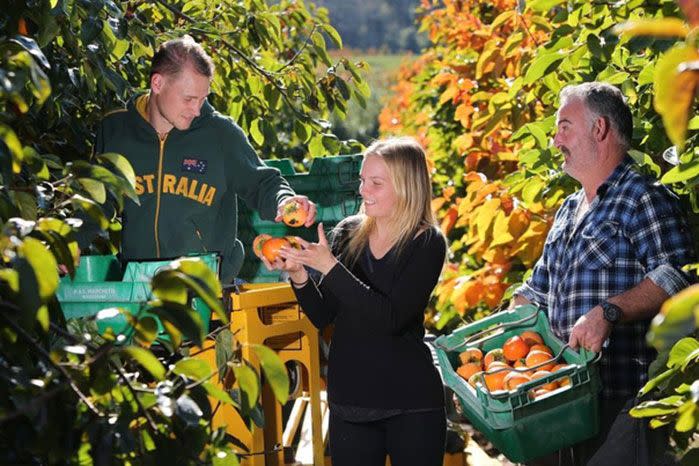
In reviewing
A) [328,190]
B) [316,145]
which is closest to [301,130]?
[316,145]

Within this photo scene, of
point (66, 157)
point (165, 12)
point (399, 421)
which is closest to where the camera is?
point (399, 421)

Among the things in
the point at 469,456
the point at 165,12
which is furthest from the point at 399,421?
the point at 165,12

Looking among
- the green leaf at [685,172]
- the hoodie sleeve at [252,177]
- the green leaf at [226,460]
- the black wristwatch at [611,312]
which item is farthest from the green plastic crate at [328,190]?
the green leaf at [226,460]

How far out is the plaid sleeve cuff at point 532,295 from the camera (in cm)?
408

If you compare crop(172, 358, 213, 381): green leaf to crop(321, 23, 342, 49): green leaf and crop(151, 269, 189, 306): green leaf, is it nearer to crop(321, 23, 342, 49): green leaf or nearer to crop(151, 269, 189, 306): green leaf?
crop(151, 269, 189, 306): green leaf

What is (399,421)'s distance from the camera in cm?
334

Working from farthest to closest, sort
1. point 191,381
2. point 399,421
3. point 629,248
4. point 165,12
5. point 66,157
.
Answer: point 165,12
point 66,157
point 629,248
point 399,421
point 191,381

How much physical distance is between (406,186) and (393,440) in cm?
72

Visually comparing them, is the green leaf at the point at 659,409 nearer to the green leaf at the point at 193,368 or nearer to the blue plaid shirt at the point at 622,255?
the blue plaid shirt at the point at 622,255

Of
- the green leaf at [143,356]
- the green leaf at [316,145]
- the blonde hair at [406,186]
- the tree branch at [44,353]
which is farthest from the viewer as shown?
the green leaf at [316,145]

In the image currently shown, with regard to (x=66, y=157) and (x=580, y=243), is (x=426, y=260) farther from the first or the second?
(x=66, y=157)

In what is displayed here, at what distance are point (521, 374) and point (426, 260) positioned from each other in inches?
16.2

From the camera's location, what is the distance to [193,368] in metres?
1.89

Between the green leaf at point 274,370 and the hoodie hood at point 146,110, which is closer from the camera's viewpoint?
the green leaf at point 274,370
